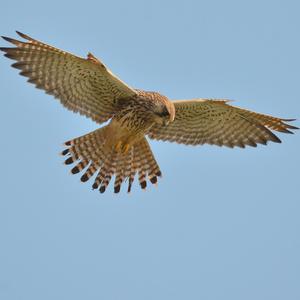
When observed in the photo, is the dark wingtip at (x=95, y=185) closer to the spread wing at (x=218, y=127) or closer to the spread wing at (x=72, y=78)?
the spread wing at (x=72, y=78)

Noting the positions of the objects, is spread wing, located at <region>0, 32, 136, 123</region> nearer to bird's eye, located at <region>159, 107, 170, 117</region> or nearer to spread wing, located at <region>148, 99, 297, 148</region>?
bird's eye, located at <region>159, 107, 170, 117</region>

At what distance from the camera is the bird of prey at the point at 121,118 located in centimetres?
1149

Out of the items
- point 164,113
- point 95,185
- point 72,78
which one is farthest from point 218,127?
point 72,78

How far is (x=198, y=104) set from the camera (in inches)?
483

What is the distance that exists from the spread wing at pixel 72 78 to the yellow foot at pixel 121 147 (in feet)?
1.35

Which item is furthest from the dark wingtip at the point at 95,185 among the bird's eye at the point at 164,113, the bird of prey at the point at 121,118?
the bird's eye at the point at 164,113

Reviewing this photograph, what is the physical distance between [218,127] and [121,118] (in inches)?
62.7

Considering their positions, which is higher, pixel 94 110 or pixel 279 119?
pixel 279 119

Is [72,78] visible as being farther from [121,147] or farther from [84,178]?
[84,178]

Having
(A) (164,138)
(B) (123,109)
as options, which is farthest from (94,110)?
(A) (164,138)

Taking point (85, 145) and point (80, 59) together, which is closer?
point (80, 59)

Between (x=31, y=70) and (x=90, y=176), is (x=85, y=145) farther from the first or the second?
(x=31, y=70)

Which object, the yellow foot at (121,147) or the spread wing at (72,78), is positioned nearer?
the spread wing at (72,78)

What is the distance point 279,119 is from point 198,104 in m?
1.17
